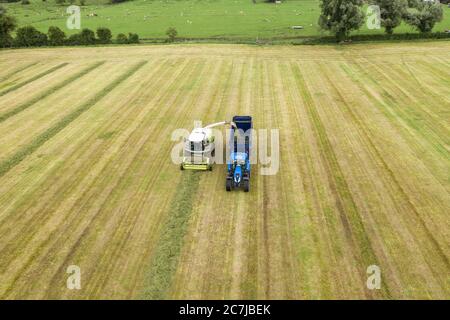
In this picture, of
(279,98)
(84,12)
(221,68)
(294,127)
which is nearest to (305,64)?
(221,68)

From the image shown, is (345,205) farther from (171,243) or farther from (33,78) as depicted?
(33,78)

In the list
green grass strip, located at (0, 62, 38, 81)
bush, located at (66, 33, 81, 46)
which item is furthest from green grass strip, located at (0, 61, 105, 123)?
bush, located at (66, 33, 81, 46)

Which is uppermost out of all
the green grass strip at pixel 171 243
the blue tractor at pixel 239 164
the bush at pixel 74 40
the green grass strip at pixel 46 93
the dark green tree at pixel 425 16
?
the dark green tree at pixel 425 16

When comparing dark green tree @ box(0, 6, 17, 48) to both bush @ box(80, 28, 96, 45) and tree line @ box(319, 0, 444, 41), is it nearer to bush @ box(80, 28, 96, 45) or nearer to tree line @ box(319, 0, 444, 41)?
bush @ box(80, 28, 96, 45)

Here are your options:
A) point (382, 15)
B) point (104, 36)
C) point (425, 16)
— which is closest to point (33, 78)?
point (104, 36)

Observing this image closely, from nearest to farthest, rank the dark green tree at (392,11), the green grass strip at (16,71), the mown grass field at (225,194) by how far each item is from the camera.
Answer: the mown grass field at (225,194) → the green grass strip at (16,71) → the dark green tree at (392,11)

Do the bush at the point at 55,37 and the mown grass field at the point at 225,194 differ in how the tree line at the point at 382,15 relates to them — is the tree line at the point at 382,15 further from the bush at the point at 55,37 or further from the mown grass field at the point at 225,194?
the bush at the point at 55,37

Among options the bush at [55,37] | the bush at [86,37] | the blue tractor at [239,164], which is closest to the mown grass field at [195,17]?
the bush at [86,37]
